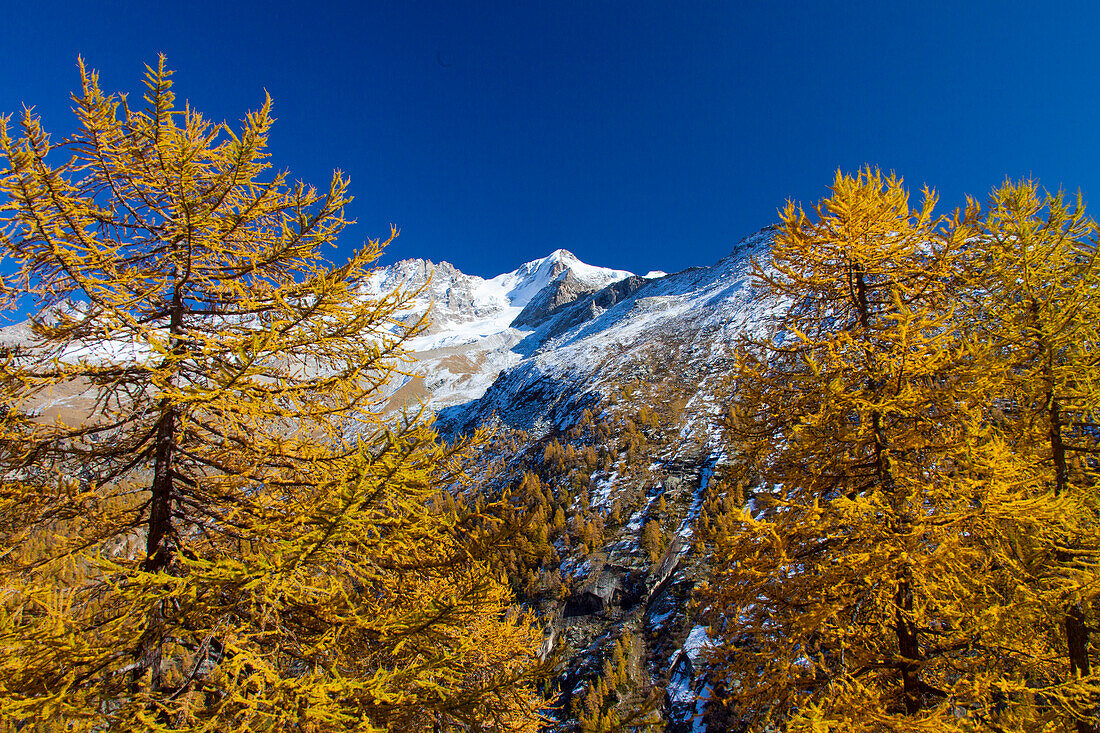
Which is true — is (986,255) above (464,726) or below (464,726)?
above

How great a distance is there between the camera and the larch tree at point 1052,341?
262 inches

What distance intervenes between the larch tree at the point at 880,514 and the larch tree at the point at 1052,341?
3.48ft

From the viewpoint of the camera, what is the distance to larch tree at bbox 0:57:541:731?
3758mm

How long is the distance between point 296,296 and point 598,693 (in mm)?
43635

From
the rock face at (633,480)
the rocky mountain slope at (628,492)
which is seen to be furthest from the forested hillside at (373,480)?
the rock face at (633,480)

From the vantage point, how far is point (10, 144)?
3908 millimetres

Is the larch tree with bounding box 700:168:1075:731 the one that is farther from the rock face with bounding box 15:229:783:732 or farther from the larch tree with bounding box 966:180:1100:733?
the rock face with bounding box 15:229:783:732

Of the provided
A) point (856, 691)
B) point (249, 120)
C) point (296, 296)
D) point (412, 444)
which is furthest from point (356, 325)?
point (856, 691)

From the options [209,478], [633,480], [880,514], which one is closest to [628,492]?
[633,480]

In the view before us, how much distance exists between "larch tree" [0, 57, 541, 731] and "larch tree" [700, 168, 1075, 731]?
3.39 meters

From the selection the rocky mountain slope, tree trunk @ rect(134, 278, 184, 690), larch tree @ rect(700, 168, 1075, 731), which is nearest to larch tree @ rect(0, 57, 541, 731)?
tree trunk @ rect(134, 278, 184, 690)

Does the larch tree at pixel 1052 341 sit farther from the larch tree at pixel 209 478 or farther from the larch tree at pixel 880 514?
the larch tree at pixel 209 478

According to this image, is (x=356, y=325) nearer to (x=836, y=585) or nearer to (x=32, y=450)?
(x=32, y=450)

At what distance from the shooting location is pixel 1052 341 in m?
7.06
